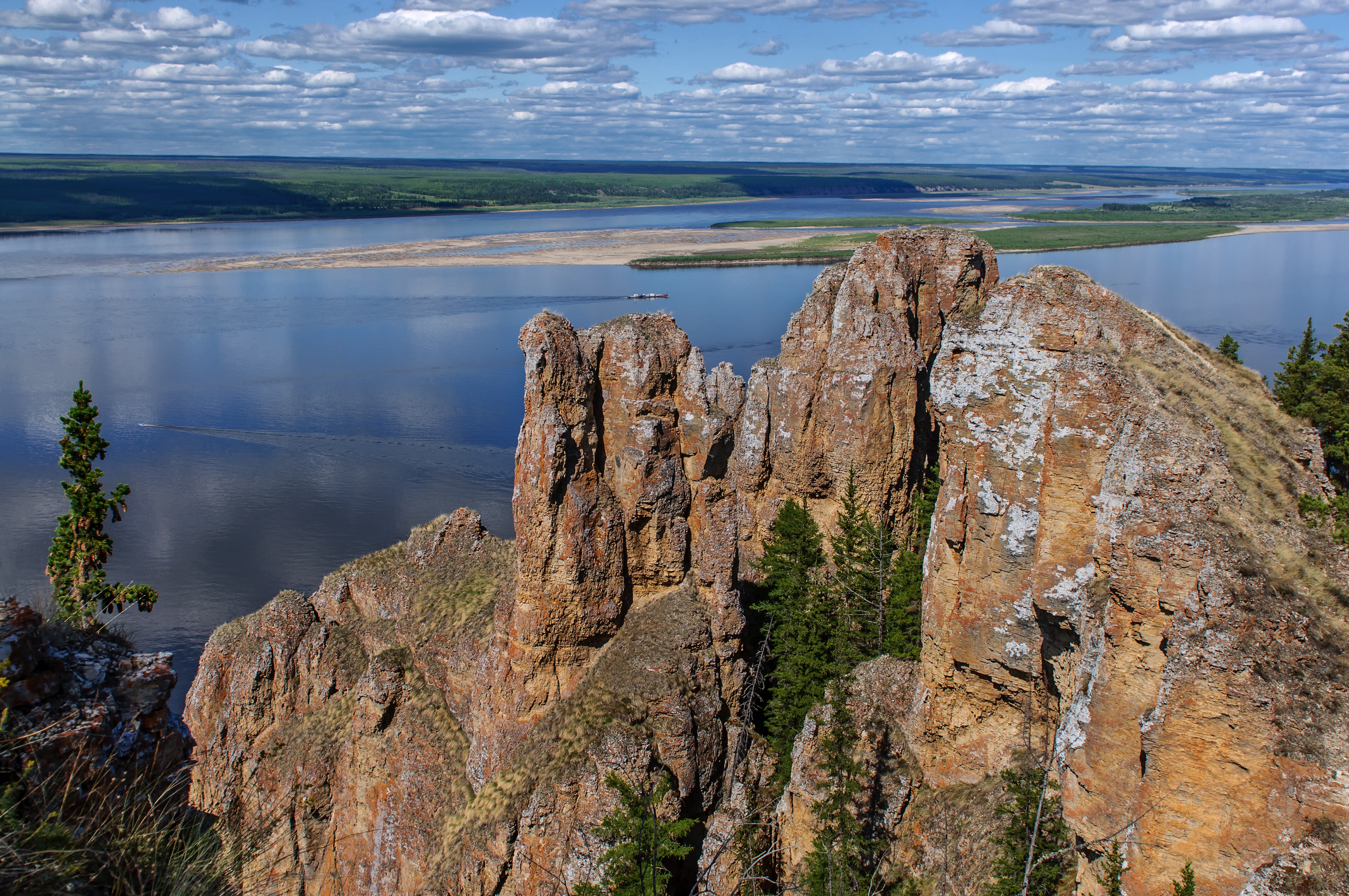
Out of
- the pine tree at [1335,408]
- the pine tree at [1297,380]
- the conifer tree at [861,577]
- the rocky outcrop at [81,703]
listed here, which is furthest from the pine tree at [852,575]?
the pine tree at [1297,380]

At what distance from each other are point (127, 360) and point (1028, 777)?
382 feet

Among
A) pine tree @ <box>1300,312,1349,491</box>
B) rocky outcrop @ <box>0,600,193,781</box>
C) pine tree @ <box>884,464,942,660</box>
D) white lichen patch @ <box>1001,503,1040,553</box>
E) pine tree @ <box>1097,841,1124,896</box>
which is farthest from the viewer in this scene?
pine tree @ <box>1300,312,1349,491</box>

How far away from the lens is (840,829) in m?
20.4

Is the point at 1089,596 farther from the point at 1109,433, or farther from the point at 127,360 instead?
the point at 127,360

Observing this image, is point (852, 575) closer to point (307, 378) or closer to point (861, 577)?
point (861, 577)

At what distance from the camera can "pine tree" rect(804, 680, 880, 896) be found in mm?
19688

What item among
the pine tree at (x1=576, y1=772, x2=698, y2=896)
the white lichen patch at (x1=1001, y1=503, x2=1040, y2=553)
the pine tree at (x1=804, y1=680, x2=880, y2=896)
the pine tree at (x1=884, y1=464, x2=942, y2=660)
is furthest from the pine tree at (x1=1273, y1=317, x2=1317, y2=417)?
the pine tree at (x1=576, y1=772, x2=698, y2=896)

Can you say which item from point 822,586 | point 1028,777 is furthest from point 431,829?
point 1028,777

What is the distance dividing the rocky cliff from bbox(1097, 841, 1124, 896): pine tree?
412 millimetres

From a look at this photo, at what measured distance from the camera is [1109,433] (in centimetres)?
1809

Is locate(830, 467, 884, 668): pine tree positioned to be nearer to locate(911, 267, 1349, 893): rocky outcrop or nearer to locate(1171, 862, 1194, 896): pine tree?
locate(911, 267, 1349, 893): rocky outcrop

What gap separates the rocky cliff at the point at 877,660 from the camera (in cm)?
1363

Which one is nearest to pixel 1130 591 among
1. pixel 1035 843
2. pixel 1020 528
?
pixel 1035 843

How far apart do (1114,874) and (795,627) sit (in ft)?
47.4
